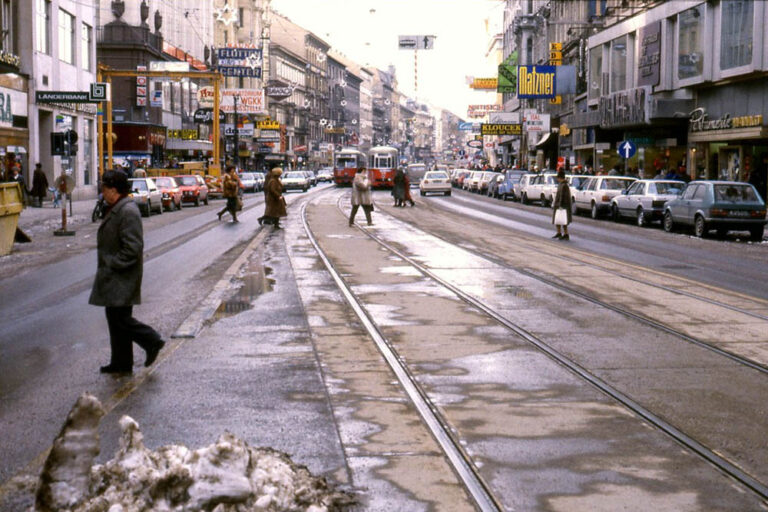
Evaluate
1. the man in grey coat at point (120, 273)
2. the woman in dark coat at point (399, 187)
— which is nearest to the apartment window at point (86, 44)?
the woman in dark coat at point (399, 187)

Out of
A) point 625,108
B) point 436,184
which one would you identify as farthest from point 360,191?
point 436,184

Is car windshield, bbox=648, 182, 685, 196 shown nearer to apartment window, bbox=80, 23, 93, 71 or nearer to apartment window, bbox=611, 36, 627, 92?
apartment window, bbox=611, 36, 627, 92

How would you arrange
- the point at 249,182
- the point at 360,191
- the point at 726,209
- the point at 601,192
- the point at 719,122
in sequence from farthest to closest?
the point at 249,182
the point at 719,122
the point at 601,192
the point at 360,191
the point at 726,209

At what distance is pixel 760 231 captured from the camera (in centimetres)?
2820

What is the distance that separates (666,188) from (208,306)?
24165 millimetres

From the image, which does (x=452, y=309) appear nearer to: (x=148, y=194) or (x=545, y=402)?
(x=545, y=402)

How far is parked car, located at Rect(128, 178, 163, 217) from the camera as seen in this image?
1442 inches

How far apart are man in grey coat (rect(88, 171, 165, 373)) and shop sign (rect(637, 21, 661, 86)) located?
43.7 meters

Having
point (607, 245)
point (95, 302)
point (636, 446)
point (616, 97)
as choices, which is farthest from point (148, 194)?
point (636, 446)

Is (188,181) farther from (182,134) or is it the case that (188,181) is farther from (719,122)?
(182,134)

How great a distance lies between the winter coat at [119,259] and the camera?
8602 mm

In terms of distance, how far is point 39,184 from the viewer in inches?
1626

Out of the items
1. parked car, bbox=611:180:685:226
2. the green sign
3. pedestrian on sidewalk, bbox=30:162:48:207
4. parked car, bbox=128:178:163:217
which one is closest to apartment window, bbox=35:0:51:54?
pedestrian on sidewalk, bbox=30:162:48:207

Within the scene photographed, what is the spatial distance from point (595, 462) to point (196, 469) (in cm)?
244
